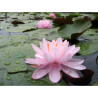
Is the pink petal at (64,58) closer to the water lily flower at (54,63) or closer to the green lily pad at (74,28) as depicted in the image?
the water lily flower at (54,63)

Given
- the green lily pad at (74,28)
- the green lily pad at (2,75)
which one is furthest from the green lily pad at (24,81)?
the green lily pad at (74,28)

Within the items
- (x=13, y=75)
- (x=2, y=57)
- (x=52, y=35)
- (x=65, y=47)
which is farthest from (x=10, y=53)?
(x=52, y=35)

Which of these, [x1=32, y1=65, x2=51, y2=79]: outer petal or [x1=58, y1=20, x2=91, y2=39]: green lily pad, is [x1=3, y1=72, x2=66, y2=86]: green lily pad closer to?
[x1=32, y1=65, x2=51, y2=79]: outer petal

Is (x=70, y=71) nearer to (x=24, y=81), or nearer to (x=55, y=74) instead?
(x=55, y=74)

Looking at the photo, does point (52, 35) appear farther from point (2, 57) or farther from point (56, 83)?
point (56, 83)

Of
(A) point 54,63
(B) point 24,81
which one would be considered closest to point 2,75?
(B) point 24,81
